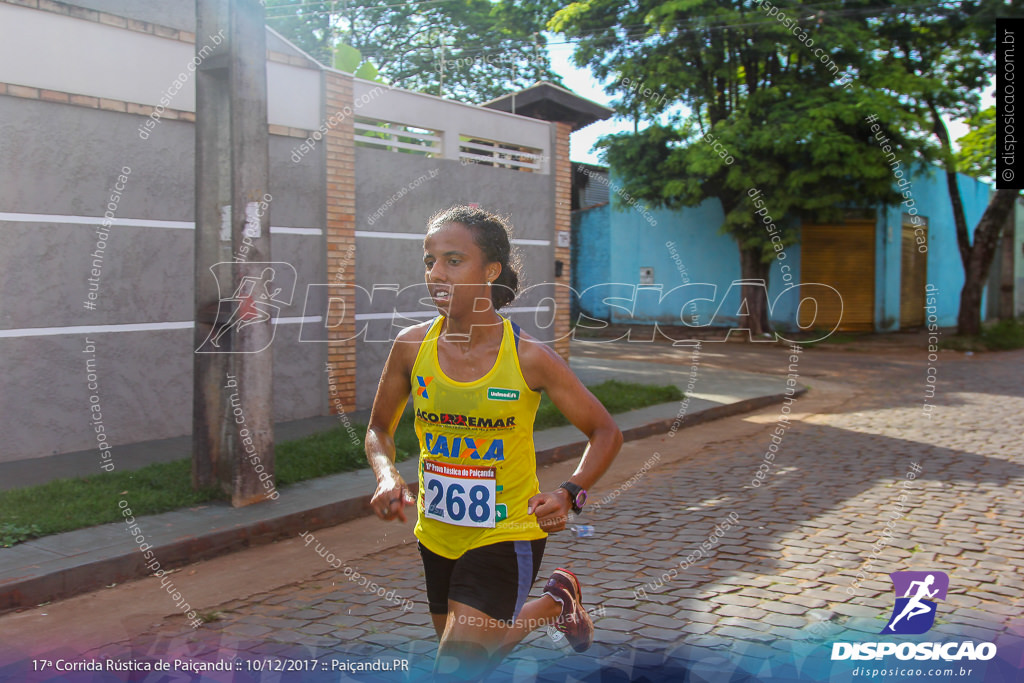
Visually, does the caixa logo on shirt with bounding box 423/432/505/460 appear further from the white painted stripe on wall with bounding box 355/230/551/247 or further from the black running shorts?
the white painted stripe on wall with bounding box 355/230/551/247

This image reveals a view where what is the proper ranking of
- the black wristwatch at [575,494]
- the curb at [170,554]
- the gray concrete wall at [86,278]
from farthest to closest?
the gray concrete wall at [86,278]
the curb at [170,554]
the black wristwatch at [575,494]

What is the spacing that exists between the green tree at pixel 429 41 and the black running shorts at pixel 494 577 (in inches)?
868

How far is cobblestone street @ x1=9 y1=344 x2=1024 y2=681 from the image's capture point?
12.7ft

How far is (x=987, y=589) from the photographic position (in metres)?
4.59

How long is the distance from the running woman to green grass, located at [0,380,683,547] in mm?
3456

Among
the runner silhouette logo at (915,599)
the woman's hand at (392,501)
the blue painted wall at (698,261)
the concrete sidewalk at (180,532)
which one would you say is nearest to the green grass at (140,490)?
the concrete sidewalk at (180,532)

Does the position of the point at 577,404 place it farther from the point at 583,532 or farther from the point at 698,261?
the point at 698,261

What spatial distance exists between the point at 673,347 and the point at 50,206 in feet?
50.2

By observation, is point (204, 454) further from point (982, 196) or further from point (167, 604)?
point (982, 196)

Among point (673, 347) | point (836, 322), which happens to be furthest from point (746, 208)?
point (836, 322)

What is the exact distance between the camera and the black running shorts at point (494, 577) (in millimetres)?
2754

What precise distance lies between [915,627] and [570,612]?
1894mm

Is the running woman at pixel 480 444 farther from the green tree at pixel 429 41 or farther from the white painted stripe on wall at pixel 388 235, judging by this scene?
the green tree at pixel 429 41

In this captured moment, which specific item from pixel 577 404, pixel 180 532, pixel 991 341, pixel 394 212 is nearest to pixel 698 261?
pixel 991 341
